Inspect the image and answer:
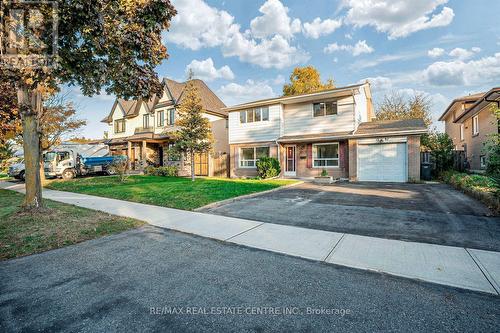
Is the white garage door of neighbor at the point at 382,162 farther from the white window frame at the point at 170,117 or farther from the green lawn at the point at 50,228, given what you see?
the white window frame at the point at 170,117

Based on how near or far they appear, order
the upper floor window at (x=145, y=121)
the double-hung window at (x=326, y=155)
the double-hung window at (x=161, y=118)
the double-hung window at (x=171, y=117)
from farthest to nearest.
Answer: the upper floor window at (x=145, y=121), the double-hung window at (x=161, y=118), the double-hung window at (x=171, y=117), the double-hung window at (x=326, y=155)

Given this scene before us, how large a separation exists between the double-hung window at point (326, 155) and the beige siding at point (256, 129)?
3.19 metres

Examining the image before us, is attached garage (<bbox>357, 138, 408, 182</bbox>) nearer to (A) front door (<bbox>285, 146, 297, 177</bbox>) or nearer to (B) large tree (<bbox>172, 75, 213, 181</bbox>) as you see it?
(A) front door (<bbox>285, 146, 297, 177</bbox>)

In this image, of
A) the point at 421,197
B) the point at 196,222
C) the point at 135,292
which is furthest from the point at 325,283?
the point at 421,197

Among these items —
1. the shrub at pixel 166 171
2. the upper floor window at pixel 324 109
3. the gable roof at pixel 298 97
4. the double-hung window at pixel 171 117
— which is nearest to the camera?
the gable roof at pixel 298 97

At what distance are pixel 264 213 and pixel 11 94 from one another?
12.0 metres

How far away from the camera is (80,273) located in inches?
147

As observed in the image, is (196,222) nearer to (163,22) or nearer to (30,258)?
(30,258)

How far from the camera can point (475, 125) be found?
59.3 feet

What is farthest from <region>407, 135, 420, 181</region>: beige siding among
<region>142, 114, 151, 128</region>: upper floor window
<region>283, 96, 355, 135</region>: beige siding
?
<region>142, 114, 151, 128</region>: upper floor window

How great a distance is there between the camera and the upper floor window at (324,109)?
17.4m

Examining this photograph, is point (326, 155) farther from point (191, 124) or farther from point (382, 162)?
point (191, 124)

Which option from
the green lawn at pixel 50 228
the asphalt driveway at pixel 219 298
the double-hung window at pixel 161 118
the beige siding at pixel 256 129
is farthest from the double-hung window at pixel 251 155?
the asphalt driveway at pixel 219 298

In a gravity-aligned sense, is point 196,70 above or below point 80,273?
above
